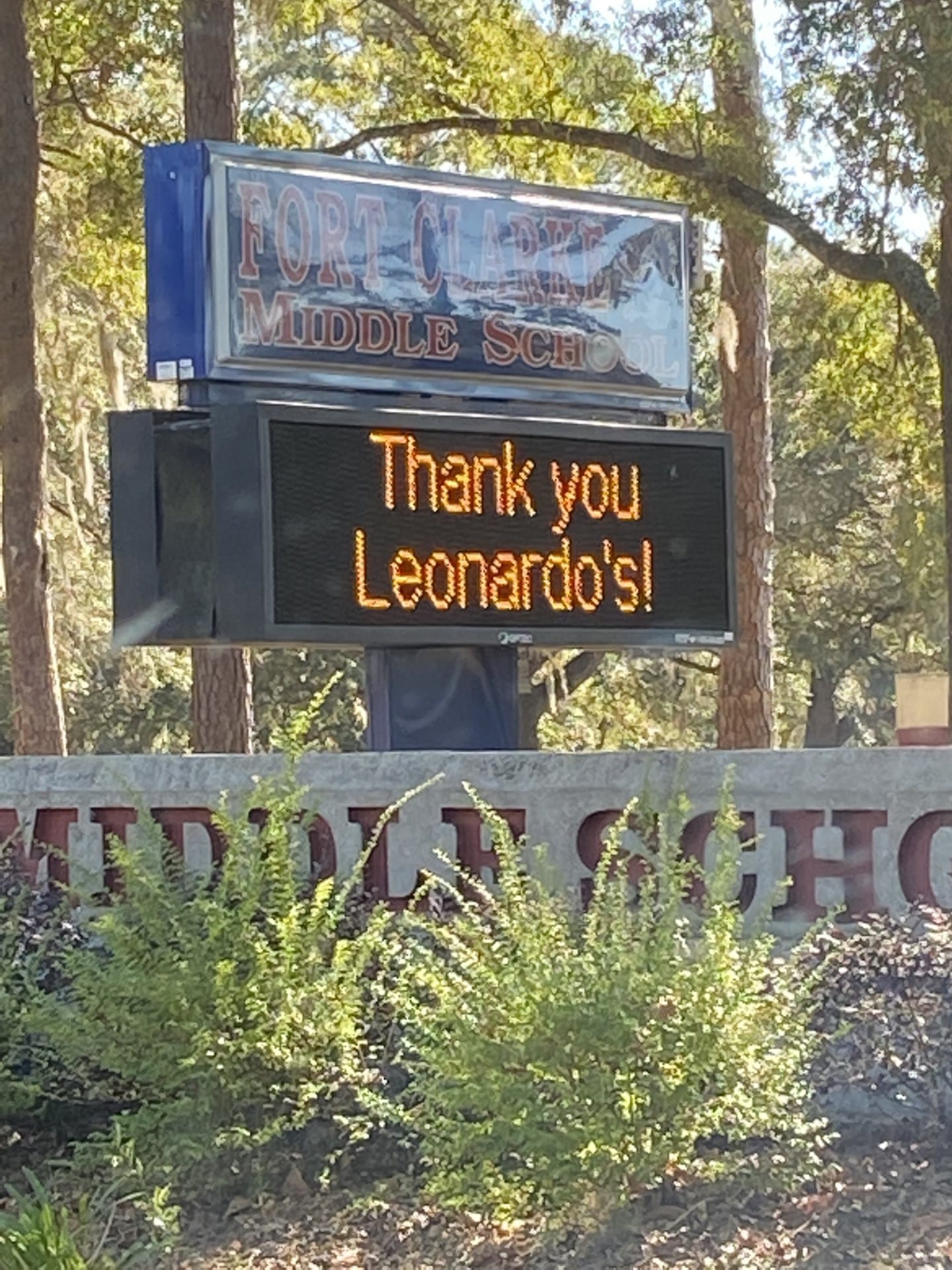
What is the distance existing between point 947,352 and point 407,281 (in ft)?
20.7

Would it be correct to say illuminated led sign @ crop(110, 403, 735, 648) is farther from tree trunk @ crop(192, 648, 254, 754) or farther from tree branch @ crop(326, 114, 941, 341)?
tree trunk @ crop(192, 648, 254, 754)

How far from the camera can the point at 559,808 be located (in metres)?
7.54

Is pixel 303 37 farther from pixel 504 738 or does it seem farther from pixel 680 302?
pixel 504 738

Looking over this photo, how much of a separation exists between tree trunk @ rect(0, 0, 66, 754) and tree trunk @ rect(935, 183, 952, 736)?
637cm

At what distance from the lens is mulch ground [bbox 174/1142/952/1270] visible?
544cm

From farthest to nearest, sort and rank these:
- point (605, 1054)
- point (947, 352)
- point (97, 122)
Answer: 1. point (97, 122)
2. point (947, 352)
3. point (605, 1054)

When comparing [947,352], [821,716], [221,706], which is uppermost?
[947,352]

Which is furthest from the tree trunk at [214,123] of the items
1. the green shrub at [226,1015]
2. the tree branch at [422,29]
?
the green shrub at [226,1015]

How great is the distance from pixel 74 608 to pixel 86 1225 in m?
20.8

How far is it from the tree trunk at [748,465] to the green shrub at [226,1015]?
40.0ft

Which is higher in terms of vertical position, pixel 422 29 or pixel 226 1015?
pixel 422 29

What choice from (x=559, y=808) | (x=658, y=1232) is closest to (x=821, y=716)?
(x=559, y=808)

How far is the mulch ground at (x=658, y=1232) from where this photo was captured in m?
5.44

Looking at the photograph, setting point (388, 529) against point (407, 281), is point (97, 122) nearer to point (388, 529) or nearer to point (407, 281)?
point (407, 281)
